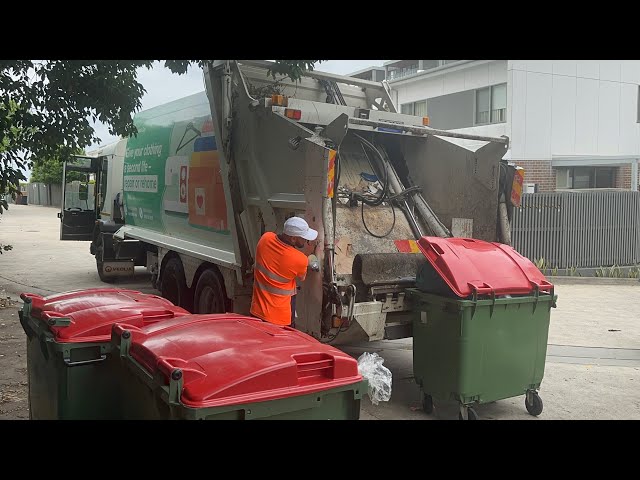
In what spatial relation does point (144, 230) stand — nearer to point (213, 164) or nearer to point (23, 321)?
point (213, 164)

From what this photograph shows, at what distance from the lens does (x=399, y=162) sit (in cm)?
672

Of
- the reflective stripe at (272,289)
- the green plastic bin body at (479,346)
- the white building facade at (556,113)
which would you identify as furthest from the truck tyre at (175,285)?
the white building facade at (556,113)

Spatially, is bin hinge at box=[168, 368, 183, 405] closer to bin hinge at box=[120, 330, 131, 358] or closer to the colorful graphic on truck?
bin hinge at box=[120, 330, 131, 358]

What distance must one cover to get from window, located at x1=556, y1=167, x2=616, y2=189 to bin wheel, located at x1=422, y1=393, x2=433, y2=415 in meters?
15.4

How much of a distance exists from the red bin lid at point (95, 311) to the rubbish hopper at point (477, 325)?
1.98 m

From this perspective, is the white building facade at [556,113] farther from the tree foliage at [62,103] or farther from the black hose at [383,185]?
the tree foliage at [62,103]

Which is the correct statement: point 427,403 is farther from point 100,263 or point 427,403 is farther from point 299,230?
point 100,263

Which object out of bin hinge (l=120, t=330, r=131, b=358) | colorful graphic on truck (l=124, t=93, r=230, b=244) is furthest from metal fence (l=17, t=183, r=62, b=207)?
bin hinge (l=120, t=330, r=131, b=358)

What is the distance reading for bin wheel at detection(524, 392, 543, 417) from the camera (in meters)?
4.81

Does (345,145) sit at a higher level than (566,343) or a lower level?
higher
